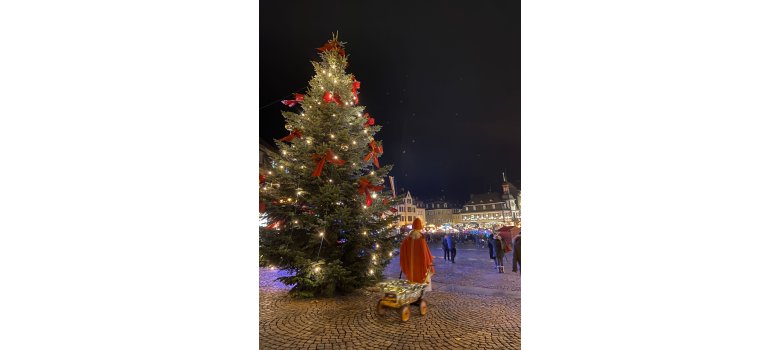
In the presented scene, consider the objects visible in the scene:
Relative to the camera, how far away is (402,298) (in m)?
3.84

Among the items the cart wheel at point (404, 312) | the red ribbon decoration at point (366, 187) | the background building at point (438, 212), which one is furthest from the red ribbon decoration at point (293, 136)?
the cart wheel at point (404, 312)

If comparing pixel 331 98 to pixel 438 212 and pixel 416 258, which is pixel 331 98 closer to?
pixel 416 258

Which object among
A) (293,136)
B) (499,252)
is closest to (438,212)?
(499,252)

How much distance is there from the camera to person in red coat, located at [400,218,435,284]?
4430mm

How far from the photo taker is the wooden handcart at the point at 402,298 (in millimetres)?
3842

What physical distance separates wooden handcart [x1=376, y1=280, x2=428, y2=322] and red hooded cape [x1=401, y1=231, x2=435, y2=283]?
0.25m

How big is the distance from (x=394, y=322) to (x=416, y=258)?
92cm

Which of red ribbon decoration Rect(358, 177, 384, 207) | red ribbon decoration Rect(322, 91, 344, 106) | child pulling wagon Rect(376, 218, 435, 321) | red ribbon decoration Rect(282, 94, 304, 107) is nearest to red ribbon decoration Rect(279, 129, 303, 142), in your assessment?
red ribbon decoration Rect(282, 94, 304, 107)

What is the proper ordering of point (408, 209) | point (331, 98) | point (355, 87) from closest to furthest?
point (331, 98), point (355, 87), point (408, 209)

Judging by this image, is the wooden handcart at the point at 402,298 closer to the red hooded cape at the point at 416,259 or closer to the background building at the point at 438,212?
the red hooded cape at the point at 416,259
